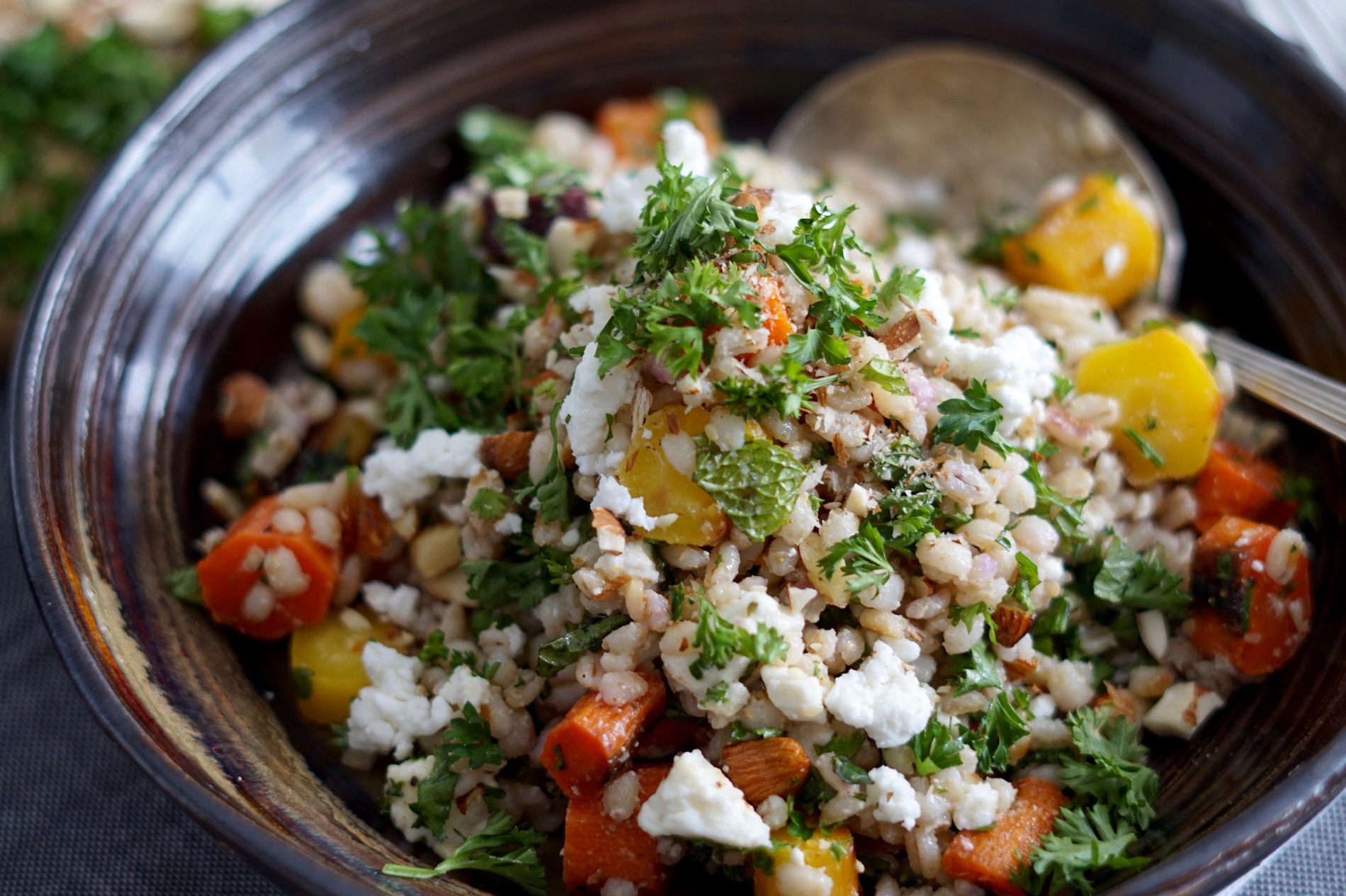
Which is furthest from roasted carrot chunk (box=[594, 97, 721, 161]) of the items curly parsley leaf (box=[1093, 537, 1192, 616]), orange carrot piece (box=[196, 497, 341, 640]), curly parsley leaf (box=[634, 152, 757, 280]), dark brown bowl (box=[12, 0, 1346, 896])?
curly parsley leaf (box=[1093, 537, 1192, 616])

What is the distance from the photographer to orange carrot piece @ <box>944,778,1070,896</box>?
8.66ft

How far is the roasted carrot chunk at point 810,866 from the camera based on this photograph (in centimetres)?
254

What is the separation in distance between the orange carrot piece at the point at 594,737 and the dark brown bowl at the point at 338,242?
40 cm

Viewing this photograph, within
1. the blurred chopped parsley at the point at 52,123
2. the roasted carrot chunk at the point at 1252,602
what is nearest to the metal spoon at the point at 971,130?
the roasted carrot chunk at the point at 1252,602

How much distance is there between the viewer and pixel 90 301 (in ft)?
11.1

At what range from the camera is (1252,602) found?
2.99 metres

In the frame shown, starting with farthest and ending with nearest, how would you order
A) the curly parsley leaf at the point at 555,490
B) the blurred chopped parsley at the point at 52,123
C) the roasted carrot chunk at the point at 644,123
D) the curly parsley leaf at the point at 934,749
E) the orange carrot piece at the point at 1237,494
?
the blurred chopped parsley at the point at 52,123 → the roasted carrot chunk at the point at 644,123 → the orange carrot piece at the point at 1237,494 → the curly parsley leaf at the point at 555,490 → the curly parsley leaf at the point at 934,749

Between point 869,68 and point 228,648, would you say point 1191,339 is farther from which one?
point 228,648

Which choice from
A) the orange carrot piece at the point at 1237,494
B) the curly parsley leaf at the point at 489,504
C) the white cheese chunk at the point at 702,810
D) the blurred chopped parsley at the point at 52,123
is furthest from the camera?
the blurred chopped parsley at the point at 52,123

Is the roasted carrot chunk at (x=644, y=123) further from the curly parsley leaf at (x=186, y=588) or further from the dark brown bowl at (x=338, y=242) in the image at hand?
the curly parsley leaf at (x=186, y=588)

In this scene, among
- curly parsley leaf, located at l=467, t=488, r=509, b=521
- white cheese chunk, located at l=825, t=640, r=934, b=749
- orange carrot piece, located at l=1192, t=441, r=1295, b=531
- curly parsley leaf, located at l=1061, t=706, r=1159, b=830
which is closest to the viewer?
white cheese chunk, located at l=825, t=640, r=934, b=749

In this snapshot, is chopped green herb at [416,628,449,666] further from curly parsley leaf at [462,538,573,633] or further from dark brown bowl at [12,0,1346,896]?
dark brown bowl at [12,0,1346,896]

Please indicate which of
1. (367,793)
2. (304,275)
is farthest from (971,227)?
(367,793)

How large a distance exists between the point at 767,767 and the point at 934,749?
1.45ft
